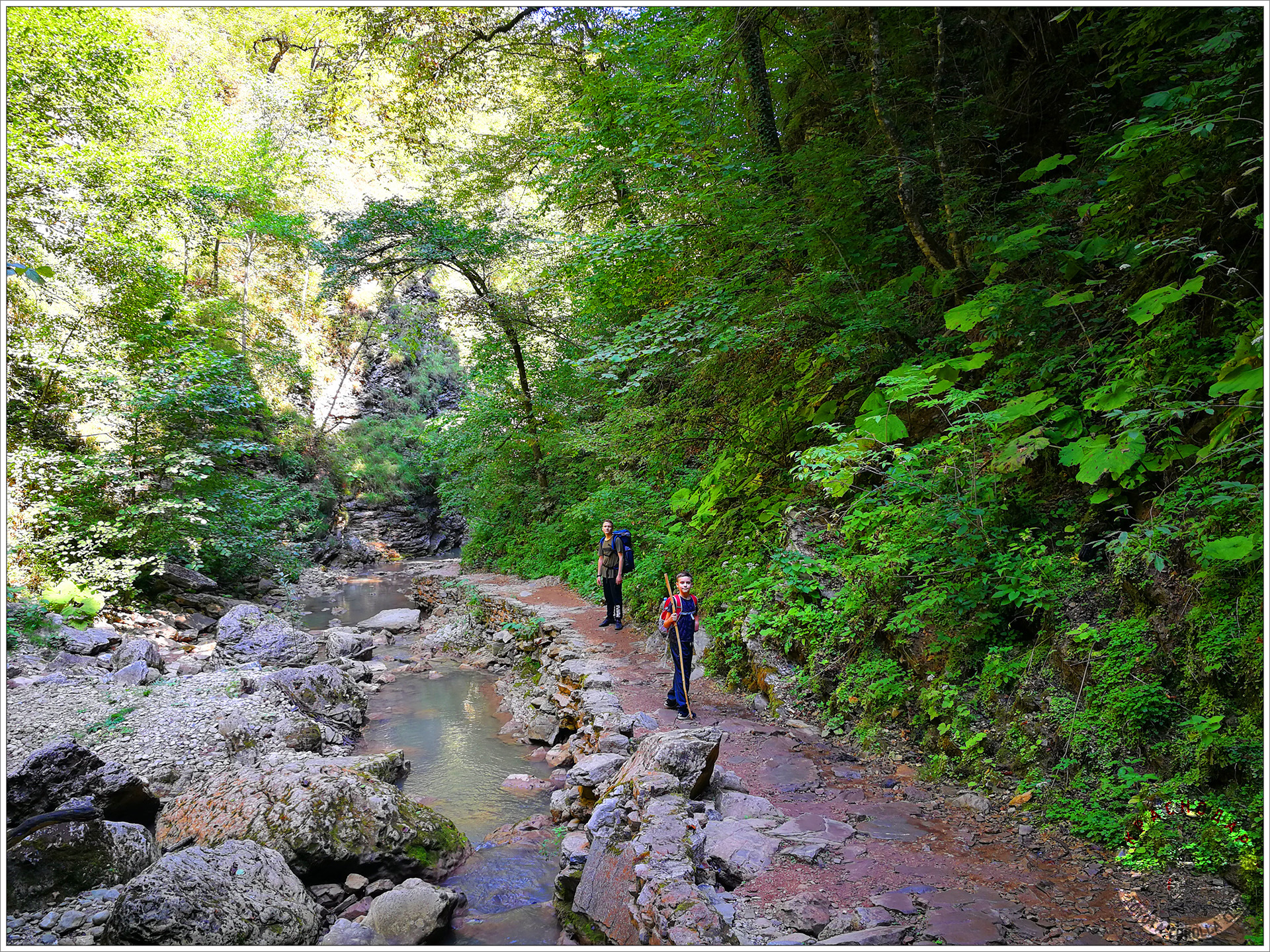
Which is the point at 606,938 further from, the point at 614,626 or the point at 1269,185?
the point at 614,626

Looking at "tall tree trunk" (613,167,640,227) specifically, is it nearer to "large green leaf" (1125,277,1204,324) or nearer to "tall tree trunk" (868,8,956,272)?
"tall tree trunk" (868,8,956,272)

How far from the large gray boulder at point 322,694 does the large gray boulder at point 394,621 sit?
204 inches

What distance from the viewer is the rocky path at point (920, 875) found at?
2.78 metres

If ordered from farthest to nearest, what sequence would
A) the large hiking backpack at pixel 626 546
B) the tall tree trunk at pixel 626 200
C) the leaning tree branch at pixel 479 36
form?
the leaning tree branch at pixel 479 36, the tall tree trunk at pixel 626 200, the large hiking backpack at pixel 626 546

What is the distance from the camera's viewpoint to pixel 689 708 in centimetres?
596

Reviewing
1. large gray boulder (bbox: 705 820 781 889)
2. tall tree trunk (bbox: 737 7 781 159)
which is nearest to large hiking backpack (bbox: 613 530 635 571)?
tall tree trunk (bbox: 737 7 781 159)

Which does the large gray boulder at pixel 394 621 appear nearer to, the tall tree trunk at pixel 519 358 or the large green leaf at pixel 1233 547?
the tall tree trunk at pixel 519 358

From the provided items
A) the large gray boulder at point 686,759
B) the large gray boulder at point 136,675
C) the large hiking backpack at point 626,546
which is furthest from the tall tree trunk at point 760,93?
the large gray boulder at point 136,675

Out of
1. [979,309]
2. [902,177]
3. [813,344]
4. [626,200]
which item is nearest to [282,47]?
[626,200]

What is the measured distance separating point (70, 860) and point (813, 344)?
740 cm

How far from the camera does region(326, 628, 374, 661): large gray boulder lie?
11148 mm

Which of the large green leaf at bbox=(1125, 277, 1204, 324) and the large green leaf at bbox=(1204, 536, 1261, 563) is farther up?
the large green leaf at bbox=(1125, 277, 1204, 324)

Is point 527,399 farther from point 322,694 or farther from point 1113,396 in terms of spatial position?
point 1113,396

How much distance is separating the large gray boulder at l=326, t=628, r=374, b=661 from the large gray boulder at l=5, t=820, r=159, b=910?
6.56m
